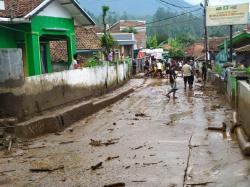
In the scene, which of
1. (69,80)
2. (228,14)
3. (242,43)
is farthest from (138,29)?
(69,80)

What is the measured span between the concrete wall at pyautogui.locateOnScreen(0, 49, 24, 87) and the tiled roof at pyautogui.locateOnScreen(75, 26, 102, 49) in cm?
1913

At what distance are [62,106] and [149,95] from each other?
8.90m

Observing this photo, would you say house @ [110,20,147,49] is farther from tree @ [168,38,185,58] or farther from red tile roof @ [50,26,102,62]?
red tile roof @ [50,26,102,62]

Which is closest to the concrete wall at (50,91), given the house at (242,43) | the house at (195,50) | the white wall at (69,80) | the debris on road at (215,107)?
→ the white wall at (69,80)

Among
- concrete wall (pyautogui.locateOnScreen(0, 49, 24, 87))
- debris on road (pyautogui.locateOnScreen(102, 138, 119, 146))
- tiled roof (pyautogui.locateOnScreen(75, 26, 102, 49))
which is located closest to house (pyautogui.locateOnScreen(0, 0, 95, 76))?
concrete wall (pyautogui.locateOnScreen(0, 49, 24, 87))

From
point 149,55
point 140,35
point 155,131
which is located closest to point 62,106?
point 155,131

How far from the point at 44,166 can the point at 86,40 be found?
2389cm

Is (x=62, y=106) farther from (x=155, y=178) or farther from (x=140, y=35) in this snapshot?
(x=140, y=35)

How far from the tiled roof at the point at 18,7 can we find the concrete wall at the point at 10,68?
4.88m

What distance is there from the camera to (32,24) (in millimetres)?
16812

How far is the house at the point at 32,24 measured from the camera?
16141 millimetres

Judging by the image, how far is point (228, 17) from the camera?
26.5m

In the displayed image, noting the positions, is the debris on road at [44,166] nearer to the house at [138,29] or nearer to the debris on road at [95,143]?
the debris on road at [95,143]

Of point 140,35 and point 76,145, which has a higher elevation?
point 140,35
